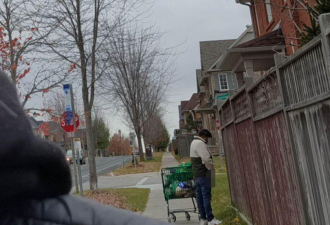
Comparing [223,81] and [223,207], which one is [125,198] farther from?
[223,81]

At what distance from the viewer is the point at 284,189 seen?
4.31 meters

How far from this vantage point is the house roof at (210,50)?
1600 inches

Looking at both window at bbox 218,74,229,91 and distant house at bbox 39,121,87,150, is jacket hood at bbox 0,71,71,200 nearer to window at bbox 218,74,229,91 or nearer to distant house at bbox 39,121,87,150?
distant house at bbox 39,121,87,150

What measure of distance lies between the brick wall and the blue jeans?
367 centimetres

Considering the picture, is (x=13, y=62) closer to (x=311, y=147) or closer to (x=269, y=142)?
(x=269, y=142)

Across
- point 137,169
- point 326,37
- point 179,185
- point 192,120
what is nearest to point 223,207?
point 179,185

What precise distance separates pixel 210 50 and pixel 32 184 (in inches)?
1634

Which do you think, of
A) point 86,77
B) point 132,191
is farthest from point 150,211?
point 86,77

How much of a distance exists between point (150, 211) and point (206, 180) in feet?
A: 9.16

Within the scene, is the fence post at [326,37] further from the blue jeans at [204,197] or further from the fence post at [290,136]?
the blue jeans at [204,197]

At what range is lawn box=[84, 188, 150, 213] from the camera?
398 inches

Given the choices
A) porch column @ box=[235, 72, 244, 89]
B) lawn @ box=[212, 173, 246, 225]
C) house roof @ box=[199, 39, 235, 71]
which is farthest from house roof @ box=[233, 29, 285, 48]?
house roof @ box=[199, 39, 235, 71]

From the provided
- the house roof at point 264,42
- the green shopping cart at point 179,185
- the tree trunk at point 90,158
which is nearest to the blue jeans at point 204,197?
the green shopping cart at point 179,185

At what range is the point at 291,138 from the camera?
147 inches
